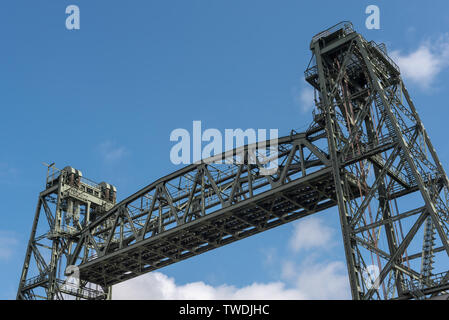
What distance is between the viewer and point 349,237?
28.4 meters

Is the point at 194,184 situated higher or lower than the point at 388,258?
higher

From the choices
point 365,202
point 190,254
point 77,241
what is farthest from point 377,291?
point 77,241

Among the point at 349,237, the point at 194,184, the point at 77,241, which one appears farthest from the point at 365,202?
the point at 77,241

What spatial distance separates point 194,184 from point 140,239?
5891 mm

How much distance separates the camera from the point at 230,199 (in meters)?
35.9

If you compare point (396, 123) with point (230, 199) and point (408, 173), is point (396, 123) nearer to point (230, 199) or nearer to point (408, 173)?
point (408, 173)
